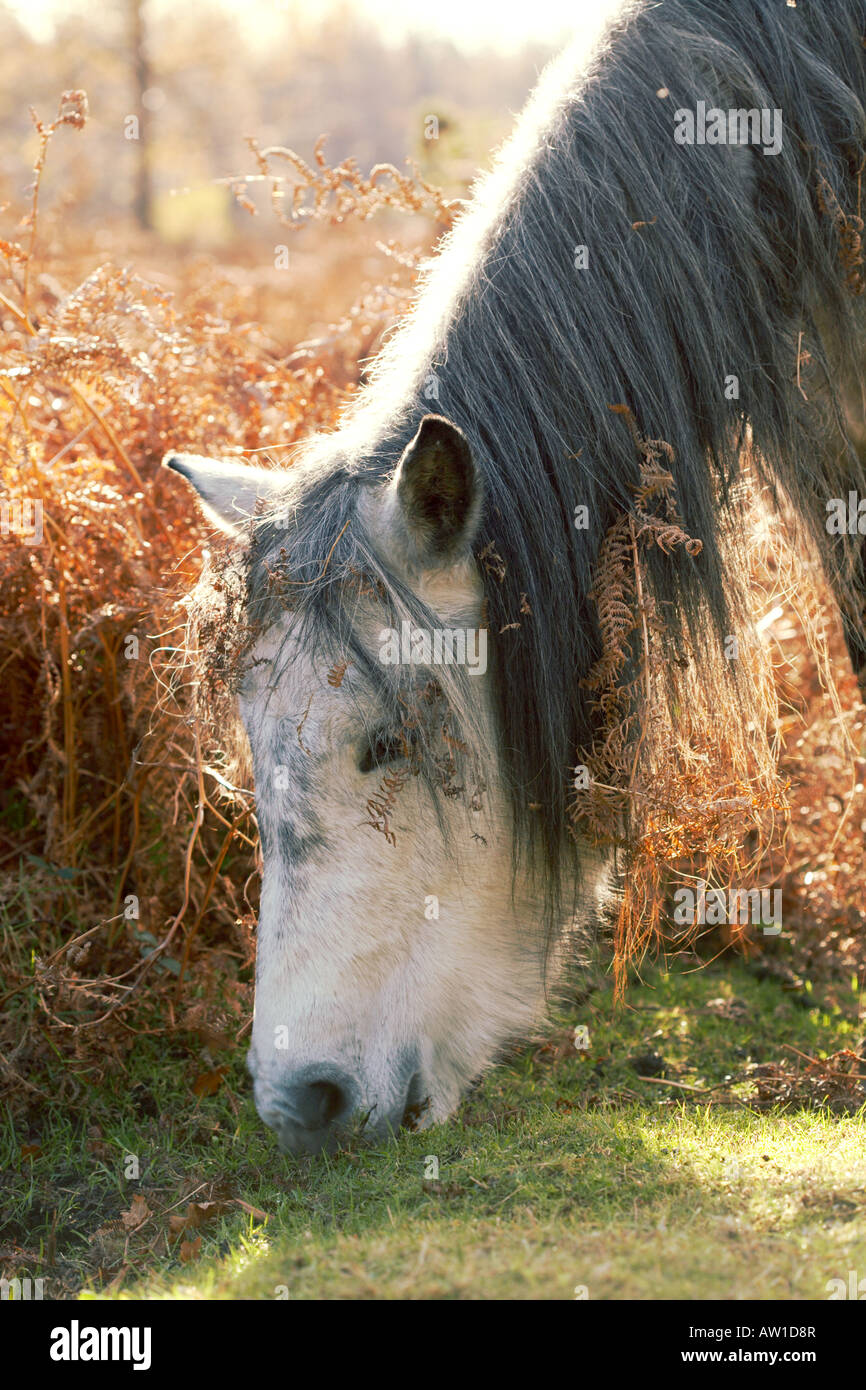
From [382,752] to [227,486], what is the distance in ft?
3.10

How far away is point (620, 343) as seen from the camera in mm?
2850


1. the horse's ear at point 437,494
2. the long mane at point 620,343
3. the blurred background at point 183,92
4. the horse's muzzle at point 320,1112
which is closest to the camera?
the horse's ear at point 437,494

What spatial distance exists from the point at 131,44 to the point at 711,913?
22.6 metres

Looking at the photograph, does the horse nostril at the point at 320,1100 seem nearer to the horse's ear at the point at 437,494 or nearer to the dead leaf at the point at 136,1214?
the dead leaf at the point at 136,1214

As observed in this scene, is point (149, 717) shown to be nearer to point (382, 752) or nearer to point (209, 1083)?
point (209, 1083)

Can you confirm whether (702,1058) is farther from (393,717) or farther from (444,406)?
(444,406)

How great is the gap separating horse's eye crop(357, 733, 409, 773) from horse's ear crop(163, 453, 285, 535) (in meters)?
0.74

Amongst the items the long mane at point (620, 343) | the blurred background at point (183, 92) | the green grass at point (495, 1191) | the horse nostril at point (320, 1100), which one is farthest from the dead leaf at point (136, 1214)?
the blurred background at point (183, 92)

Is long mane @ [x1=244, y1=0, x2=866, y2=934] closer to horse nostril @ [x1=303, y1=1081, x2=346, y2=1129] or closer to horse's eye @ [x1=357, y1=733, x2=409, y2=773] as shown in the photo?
horse's eye @ [x1=357, y1=733, x2=409, y2=773]

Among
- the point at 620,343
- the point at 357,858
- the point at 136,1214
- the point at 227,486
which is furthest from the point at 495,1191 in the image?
the point at 620,343

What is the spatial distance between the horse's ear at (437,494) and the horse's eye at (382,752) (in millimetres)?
409

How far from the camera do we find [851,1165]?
262cm

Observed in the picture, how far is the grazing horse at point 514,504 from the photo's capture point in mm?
2582

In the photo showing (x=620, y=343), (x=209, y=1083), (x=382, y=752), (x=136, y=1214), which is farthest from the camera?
(x=209, y=1083)
